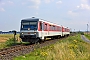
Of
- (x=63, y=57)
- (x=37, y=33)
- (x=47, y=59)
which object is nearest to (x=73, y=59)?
(x=63, y=57)

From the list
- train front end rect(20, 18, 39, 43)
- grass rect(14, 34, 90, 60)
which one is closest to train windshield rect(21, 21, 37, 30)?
train front end rect(20, 18, 39, 43)

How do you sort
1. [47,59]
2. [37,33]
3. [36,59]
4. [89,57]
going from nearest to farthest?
1. [89,57]
2. [47,59]
3. [36,59]
4. [37,33]

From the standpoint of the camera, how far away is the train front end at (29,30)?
22.7 metres

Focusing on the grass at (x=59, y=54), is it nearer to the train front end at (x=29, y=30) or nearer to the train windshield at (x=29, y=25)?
the train front end at (x=29, y=30)

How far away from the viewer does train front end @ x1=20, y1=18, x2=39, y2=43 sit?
2270 cm

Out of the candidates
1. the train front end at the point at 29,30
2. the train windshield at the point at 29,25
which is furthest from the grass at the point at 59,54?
the train windshield at the point at 29,25

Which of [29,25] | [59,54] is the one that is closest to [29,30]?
Answer: [29,25]

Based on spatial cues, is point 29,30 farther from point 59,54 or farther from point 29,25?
point 59,54

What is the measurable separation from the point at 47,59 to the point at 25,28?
509 inches

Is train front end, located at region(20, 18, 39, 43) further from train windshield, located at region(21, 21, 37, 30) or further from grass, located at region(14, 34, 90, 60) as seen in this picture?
grass, located at region(14, 34, 90, 60)

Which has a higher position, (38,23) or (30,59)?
(38,23)

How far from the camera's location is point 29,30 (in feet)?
75.2

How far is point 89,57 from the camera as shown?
9.78 m

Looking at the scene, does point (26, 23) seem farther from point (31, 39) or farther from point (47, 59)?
point (47, 59)
